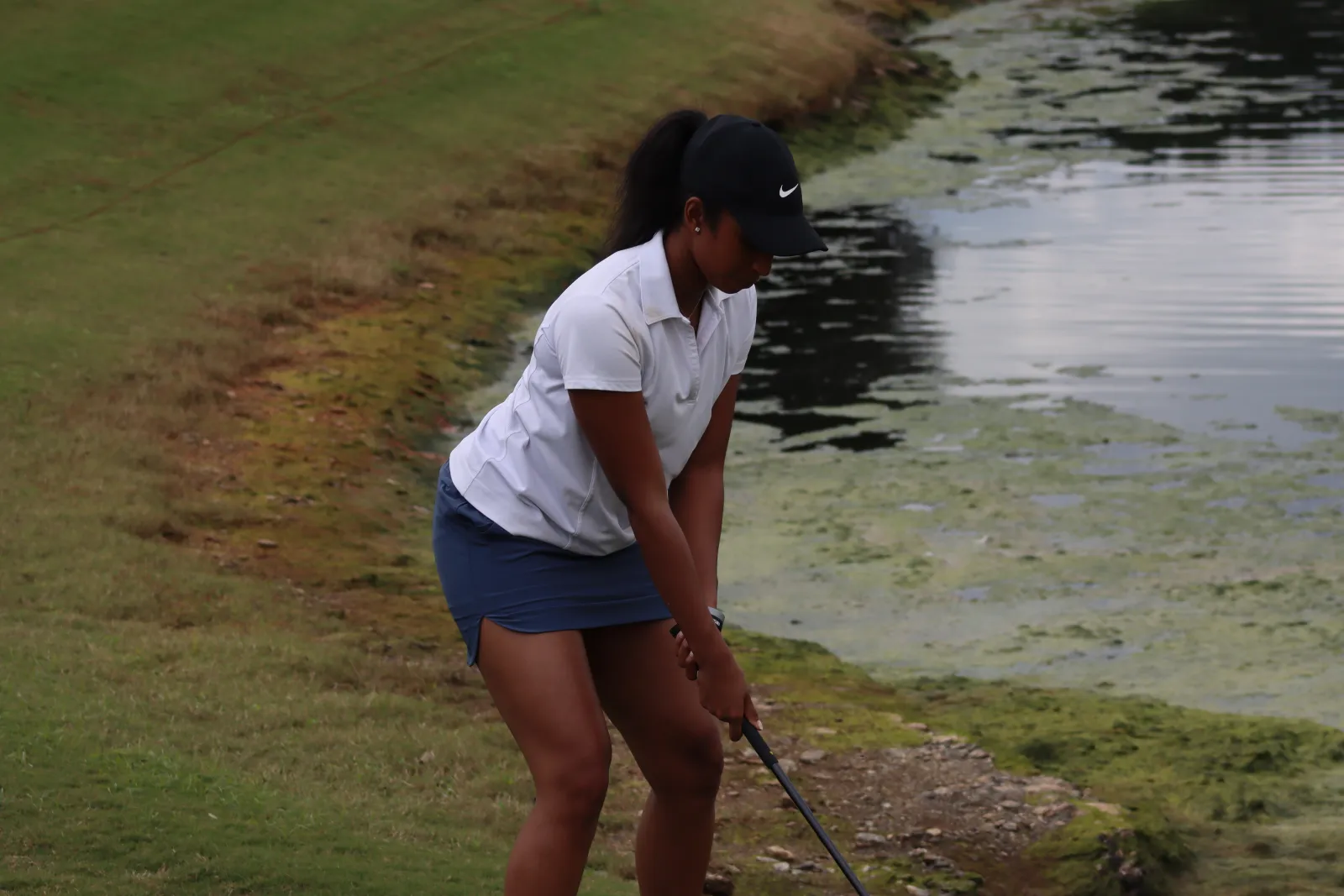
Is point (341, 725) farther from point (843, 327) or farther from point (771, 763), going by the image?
point (843, 327)

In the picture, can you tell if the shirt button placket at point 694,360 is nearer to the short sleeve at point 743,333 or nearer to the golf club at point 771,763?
the short sleeve at point 743,333

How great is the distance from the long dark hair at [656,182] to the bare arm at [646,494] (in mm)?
368

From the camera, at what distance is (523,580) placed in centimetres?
333

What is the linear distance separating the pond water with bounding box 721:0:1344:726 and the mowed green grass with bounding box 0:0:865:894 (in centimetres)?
234

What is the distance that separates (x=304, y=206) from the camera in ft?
44.8

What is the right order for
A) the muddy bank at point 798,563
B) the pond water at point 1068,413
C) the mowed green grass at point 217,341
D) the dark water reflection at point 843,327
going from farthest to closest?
the dark water reflection at point 843,327
the pond water at point 1068,413
the muddy bank at point 798,563
the mowed green grass at point 217,341

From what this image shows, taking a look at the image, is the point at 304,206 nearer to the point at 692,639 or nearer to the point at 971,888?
the point at 971,888

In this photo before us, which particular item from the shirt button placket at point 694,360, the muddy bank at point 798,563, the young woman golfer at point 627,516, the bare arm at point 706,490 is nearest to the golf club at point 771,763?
the young woman golfer at point 627,516

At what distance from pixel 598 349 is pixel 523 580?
467 mm

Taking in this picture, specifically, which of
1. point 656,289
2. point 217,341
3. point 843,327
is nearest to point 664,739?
point 656,289

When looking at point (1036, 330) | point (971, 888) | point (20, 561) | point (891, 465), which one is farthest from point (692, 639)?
point (1036, 330)

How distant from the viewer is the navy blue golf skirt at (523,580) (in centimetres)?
333

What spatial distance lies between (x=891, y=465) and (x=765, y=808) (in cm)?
449

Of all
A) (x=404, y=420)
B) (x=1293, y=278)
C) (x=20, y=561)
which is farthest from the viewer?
(x=1293, y=278)
